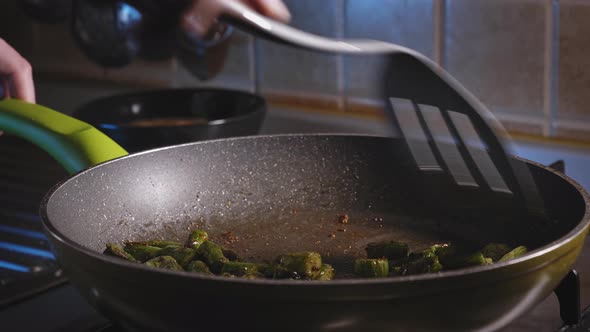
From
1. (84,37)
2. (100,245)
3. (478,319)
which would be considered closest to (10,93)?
(100,245)

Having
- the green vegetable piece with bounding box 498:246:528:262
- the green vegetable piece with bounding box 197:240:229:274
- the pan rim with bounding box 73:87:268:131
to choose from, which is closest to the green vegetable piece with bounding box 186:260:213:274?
the green vegetable piece with bounding box 197:240:229:274

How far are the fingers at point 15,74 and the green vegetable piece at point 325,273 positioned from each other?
1.44 ft

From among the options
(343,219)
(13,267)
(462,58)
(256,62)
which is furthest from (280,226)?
(256,62)

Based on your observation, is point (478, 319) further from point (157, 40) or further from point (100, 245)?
point (157, 40)

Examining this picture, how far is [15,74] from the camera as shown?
36.6 inches

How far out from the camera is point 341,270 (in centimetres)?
73

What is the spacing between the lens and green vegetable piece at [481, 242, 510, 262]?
0.71 metres

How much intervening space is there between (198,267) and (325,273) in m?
0.10

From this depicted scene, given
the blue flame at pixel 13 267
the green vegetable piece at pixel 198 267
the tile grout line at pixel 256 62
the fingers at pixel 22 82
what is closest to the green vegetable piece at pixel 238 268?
the green vegetable piece at pixel 198 267

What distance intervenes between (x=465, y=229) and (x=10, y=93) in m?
0.53

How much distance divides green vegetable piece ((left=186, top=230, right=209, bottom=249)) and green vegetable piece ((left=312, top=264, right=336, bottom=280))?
13cm

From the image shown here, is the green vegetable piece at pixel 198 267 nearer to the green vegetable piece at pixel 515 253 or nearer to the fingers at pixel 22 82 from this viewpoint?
the green vegetable piece at pixel 515 253

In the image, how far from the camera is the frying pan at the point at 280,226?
474mm

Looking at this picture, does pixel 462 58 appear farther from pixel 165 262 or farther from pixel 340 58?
pixel 165 262
